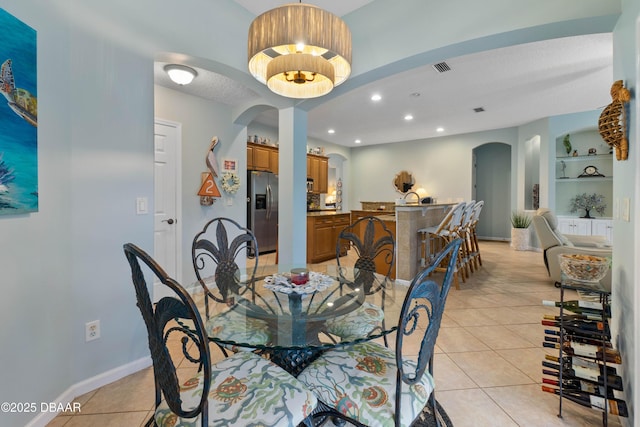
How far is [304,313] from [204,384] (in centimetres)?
62

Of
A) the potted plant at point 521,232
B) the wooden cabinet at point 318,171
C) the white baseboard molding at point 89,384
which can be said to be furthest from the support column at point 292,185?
the potted plant at point 521,232

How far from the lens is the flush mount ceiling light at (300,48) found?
1.42 metres

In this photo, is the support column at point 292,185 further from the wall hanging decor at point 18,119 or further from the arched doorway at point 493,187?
the arched doorway at point 493,187

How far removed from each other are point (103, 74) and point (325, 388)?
7.30ft

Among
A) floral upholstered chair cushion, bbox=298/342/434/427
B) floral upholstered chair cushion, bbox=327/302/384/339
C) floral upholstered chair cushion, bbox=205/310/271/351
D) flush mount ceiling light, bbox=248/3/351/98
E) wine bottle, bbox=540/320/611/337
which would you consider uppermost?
flush mount ceiling light, bbox=248/3/351/98

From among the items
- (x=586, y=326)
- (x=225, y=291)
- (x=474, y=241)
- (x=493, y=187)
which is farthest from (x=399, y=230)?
(x=493, y=187)

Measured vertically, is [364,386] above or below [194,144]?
below

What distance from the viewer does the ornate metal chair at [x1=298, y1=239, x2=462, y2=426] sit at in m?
1.02

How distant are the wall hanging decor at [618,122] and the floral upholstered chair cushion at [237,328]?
6.39 feet

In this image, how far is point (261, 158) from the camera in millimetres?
5645

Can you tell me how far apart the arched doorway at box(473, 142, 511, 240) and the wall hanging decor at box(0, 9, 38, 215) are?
28.3ft

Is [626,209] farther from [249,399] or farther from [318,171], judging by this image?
[318,171]

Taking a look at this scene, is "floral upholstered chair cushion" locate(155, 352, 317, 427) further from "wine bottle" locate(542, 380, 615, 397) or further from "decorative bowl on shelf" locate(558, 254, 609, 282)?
"decorative bowl on shelf" locate(558, 254, 609, 282)

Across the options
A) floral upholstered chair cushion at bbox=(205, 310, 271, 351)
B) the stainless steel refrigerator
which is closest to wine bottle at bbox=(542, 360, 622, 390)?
floral upholstered chair cushion at bbox=(205, 310, 271, 351)
